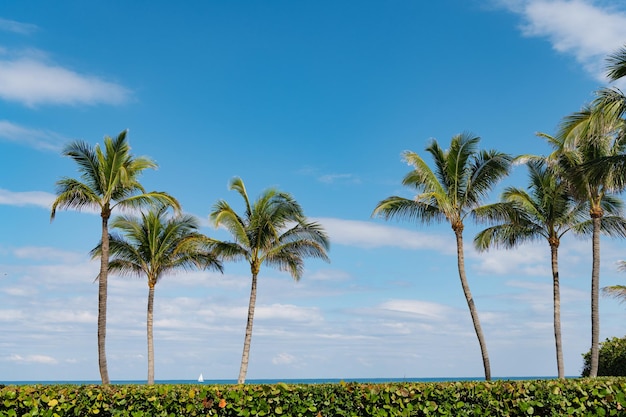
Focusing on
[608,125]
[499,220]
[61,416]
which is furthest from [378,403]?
[499,220]

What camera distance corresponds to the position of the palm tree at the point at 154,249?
31.3 m

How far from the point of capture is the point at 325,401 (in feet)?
34.1

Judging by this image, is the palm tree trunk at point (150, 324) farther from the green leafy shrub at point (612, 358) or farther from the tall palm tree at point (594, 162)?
the green leafy shrub at point (612, 358)

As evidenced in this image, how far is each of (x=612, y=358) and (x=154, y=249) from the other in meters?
22.1

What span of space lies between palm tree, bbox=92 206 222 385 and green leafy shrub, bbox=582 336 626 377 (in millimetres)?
18642

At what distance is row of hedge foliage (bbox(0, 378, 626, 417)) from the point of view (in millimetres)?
10023

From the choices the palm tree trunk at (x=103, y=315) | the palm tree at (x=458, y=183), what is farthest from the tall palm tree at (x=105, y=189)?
the palm tree at (x=458, y=183)

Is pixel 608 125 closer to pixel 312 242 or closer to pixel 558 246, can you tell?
pixel 558 246

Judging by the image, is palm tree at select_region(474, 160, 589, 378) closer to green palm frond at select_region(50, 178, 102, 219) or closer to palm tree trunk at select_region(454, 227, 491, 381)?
palm tree trunk at select_region(454, 227, 491, 381)

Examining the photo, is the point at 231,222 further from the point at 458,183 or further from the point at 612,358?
the point at 612,358

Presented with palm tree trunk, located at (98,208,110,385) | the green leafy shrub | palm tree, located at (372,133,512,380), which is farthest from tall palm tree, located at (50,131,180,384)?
the green leafy shrub

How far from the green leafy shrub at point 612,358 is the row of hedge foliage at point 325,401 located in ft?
71.7

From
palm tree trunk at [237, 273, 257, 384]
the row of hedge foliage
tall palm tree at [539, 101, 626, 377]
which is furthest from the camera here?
palm tree trunk at [237, 273, 257, 384]

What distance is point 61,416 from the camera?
995 centimetres
